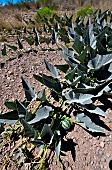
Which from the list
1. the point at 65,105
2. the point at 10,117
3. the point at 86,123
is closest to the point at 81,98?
the point at 86,123

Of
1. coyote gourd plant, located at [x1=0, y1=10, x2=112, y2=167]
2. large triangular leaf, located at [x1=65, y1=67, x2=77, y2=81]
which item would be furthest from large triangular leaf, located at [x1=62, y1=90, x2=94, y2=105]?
large triangular leaf, located at [x1=65, y1=67, x2=77, y2=81]

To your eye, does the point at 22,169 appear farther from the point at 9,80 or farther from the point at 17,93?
the point at 9,80

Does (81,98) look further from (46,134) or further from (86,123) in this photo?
(46,134)

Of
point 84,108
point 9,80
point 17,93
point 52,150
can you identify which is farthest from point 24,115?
point 9,80

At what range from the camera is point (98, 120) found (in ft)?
4.30

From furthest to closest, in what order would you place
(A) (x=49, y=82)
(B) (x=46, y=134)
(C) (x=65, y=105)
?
(C) (x=65, y=105) → (A) (x=49, y=82) → (B) (x=46, y=134)

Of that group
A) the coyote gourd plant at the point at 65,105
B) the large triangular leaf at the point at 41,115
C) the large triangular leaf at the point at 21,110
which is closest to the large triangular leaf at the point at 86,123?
the coyote gourd plant at the point at 65,105

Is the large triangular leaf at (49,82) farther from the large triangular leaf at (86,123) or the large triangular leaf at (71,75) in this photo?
the large triangular leaf at (86,123)

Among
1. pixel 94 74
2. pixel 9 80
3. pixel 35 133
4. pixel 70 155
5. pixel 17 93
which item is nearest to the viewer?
pixel 35 133

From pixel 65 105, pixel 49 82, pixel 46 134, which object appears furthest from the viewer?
pixel 65 105

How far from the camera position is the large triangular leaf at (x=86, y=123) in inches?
45.1

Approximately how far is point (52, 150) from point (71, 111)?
28 cm

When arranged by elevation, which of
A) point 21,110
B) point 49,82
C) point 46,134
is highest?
point 49,82

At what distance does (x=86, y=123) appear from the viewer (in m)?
1.18
